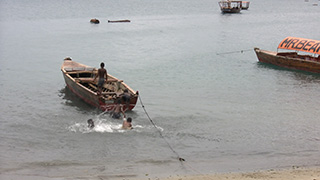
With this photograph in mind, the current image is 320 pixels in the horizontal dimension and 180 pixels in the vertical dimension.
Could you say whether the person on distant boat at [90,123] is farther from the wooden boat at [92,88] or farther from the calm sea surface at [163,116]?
the wooden boat at [92,88]

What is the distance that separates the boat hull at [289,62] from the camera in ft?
108

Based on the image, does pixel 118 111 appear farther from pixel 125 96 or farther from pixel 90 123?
pixel 90 123

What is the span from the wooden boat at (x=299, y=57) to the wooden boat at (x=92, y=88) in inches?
653

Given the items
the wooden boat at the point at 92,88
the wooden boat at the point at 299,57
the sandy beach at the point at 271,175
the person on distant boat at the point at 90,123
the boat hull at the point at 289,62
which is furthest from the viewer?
the wooden boat at the point at 299,57

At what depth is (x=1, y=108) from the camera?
24.2 m

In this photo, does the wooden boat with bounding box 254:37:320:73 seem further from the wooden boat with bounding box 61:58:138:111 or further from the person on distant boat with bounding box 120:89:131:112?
the person on distant boat with bounding box 120:89:131:112

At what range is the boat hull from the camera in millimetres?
32812

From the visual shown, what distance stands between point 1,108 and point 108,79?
6.35 metres

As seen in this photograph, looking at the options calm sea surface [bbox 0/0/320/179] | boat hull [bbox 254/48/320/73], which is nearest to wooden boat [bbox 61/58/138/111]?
calm sea surface [bbox 0/0/320/179]

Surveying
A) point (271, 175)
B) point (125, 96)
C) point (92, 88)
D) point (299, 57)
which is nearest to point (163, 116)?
point (125, 96)

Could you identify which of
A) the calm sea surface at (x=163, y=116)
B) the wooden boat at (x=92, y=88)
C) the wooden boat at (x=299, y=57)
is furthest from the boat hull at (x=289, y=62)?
the wooden boat at (x=92, y=88)

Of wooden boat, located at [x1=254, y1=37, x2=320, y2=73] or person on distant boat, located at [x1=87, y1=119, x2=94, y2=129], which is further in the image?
wooden boat, located at [x1=254, y1=37, x2=320, y2=73]

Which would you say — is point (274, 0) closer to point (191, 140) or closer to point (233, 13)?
point (233, 13)

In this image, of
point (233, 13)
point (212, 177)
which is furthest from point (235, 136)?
point (233, 13)
